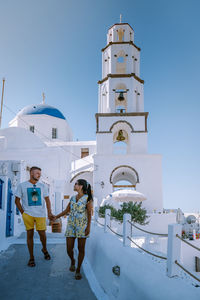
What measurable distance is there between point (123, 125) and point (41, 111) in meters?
12.2

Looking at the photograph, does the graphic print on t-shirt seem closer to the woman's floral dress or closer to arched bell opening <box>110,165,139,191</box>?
the woman's floral dress

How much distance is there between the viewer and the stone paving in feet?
13.3

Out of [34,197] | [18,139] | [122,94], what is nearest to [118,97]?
[122,94]

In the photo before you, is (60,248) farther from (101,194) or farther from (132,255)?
(101,194)

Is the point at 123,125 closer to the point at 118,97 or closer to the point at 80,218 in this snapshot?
the point at 118,97

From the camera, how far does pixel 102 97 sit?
2267cm

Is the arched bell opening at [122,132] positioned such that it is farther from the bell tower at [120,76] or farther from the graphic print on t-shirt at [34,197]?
the graphic print on t-shirt at [34,197]

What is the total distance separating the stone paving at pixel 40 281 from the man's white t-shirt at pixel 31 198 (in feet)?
3.11

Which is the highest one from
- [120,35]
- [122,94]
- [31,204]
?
[120,35]

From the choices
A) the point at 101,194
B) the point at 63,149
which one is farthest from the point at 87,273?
the point at 63,149

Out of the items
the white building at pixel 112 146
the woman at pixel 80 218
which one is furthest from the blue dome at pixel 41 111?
the woman at pixel 80 218

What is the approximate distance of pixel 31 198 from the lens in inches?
201

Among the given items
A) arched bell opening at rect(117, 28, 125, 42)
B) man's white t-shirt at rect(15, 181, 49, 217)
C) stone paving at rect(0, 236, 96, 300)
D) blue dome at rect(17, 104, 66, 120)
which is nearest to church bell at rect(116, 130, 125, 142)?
arched bell opening at rect(117, 28, 125, 42)

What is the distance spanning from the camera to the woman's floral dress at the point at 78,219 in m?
4.73
